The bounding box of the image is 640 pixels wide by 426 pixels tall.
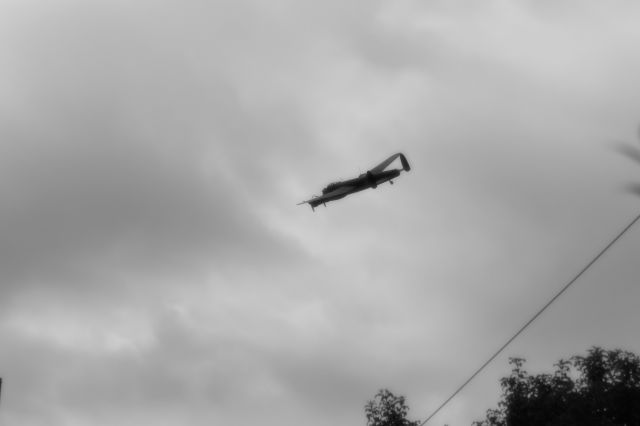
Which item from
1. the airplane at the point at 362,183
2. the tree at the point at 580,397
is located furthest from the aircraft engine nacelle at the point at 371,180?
the tree at the point at 580,397

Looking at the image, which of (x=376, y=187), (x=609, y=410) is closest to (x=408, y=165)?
(x=376, y=187)

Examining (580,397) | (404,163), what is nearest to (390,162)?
(404,163)

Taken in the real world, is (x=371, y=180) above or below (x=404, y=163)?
below

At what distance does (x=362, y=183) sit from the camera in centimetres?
5425

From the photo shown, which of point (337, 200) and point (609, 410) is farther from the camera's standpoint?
point (609, 410)

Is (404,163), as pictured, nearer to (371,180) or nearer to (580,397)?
(371,180)

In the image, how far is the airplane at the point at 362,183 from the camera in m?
53.5

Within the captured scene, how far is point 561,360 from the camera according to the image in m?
97.9

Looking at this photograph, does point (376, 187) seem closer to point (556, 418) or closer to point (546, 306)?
point (546, 306)

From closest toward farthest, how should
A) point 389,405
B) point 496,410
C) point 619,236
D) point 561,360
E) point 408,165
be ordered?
point 619,236
point 408,165
point 389,405
point 496,410
point 561,360

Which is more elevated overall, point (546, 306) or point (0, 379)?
point (0, 379)

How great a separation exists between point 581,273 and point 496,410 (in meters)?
60.6

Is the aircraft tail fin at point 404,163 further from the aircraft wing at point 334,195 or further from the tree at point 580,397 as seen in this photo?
the tree at point 580,397

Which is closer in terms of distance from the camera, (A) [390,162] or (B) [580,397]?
(A) [390,162]
